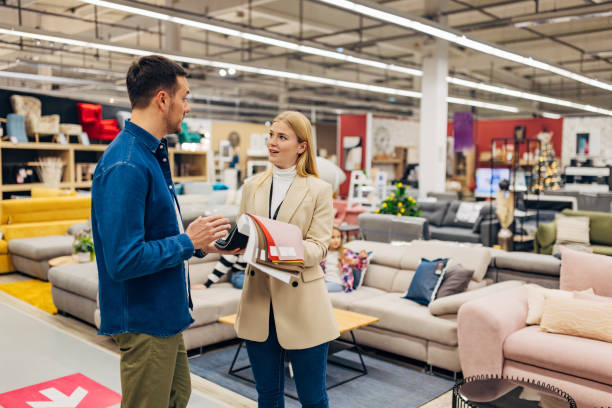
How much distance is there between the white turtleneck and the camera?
225cm

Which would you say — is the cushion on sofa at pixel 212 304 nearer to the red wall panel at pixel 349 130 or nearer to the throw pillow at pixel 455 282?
the throw pillow at pixel 455 282

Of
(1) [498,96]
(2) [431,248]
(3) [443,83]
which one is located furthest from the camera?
(1) [498,96]

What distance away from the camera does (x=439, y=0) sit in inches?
423

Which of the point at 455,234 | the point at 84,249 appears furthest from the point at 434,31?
the point at 84,249

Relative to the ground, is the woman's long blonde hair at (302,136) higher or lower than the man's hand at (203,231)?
higher

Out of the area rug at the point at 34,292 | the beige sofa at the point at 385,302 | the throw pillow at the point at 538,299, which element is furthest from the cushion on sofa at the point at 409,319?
the area rug at the point at 34,292

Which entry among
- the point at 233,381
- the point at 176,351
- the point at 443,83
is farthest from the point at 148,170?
the point at 443,83

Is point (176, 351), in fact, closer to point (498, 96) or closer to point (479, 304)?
point (479, 304)

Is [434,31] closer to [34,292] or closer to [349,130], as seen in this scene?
[34,292]

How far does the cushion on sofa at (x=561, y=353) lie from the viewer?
11.1 feet

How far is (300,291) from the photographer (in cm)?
214

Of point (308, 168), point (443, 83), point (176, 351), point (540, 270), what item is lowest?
point (540, 270)

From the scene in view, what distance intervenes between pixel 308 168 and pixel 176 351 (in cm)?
91

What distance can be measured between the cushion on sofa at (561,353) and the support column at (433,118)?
829 cm
